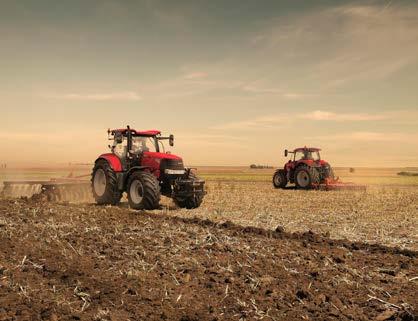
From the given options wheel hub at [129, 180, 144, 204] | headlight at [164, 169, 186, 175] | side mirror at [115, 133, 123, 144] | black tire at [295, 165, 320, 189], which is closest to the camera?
wheel hub at [129, 180, 144, 204]

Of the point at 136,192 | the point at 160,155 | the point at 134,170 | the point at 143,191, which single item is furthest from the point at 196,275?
the point at 134,170

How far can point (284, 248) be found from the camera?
26.0 ft

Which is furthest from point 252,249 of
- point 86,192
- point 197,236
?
point 86,192

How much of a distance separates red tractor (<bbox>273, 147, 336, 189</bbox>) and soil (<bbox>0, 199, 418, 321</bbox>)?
1342 cm

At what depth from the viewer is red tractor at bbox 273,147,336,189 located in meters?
22.6

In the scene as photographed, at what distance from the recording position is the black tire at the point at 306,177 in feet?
73.7

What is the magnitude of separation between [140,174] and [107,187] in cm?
154

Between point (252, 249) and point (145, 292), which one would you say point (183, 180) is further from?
point (145, 292)

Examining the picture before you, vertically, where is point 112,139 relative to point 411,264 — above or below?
above

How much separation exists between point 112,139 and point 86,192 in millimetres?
4153

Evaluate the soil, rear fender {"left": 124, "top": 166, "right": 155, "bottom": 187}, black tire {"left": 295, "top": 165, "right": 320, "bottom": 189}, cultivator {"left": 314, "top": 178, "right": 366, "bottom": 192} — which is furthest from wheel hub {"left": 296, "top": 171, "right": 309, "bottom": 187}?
the soil

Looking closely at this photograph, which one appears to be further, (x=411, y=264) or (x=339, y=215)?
(x=339, y=215)

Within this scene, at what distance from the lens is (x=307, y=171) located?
893 inches

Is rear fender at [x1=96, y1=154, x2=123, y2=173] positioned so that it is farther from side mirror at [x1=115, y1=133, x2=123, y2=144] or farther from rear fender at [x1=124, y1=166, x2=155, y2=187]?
side mirror at [x1=115, y1=133, x2=123, y2=144]
